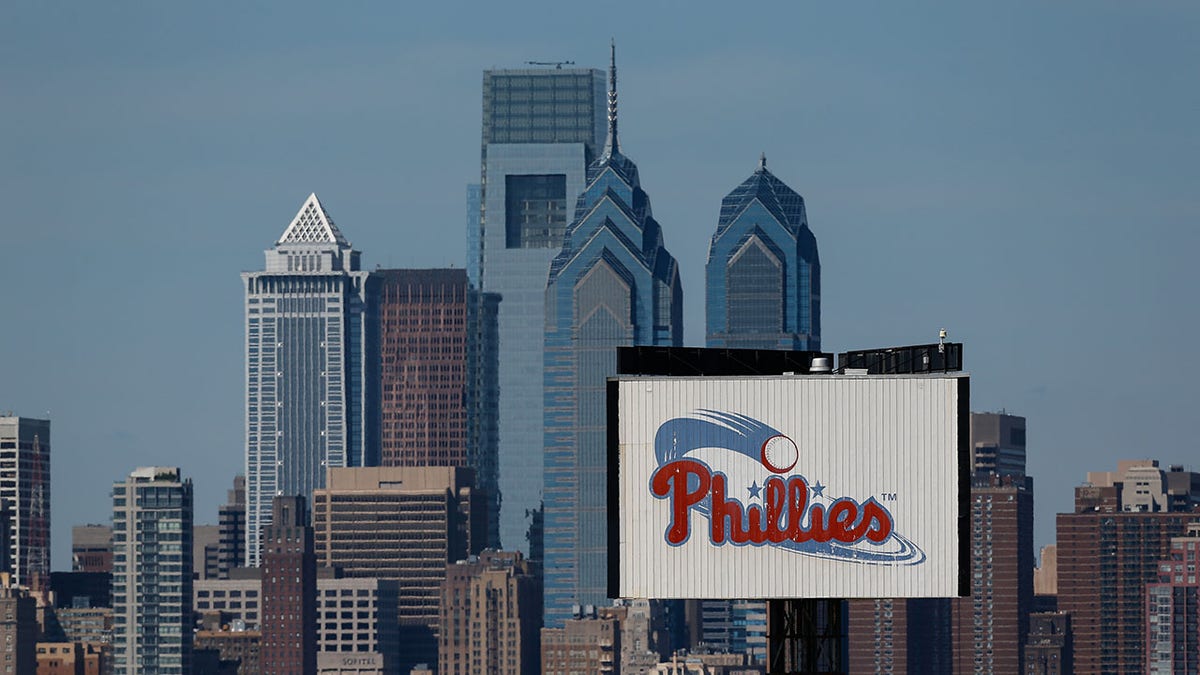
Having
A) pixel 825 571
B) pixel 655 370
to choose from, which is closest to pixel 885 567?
pixel 825 571

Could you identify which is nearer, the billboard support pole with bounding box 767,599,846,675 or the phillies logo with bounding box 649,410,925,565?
the phillies logo with bounding box 649,410,925,565

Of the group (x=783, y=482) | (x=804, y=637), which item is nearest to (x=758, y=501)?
(x=783, y=482)

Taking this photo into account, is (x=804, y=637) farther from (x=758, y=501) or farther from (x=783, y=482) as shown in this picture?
(x=783, y=482)

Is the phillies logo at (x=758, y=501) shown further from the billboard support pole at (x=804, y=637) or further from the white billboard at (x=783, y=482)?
the billboard support pole at (x=804, y=637)

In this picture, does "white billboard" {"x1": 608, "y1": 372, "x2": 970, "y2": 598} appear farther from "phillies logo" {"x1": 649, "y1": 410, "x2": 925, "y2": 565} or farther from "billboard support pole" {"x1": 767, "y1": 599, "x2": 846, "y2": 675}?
"billboard support pole" {"x1": 767, "y1": 599, "x2": 846, "y2": 675}

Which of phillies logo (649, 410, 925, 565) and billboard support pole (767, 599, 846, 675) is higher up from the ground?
phillies logo (649, 410, 925, 565)

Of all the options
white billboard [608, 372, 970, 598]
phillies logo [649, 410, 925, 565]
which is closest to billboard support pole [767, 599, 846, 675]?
white billboard [608, 372, 970, 598]
